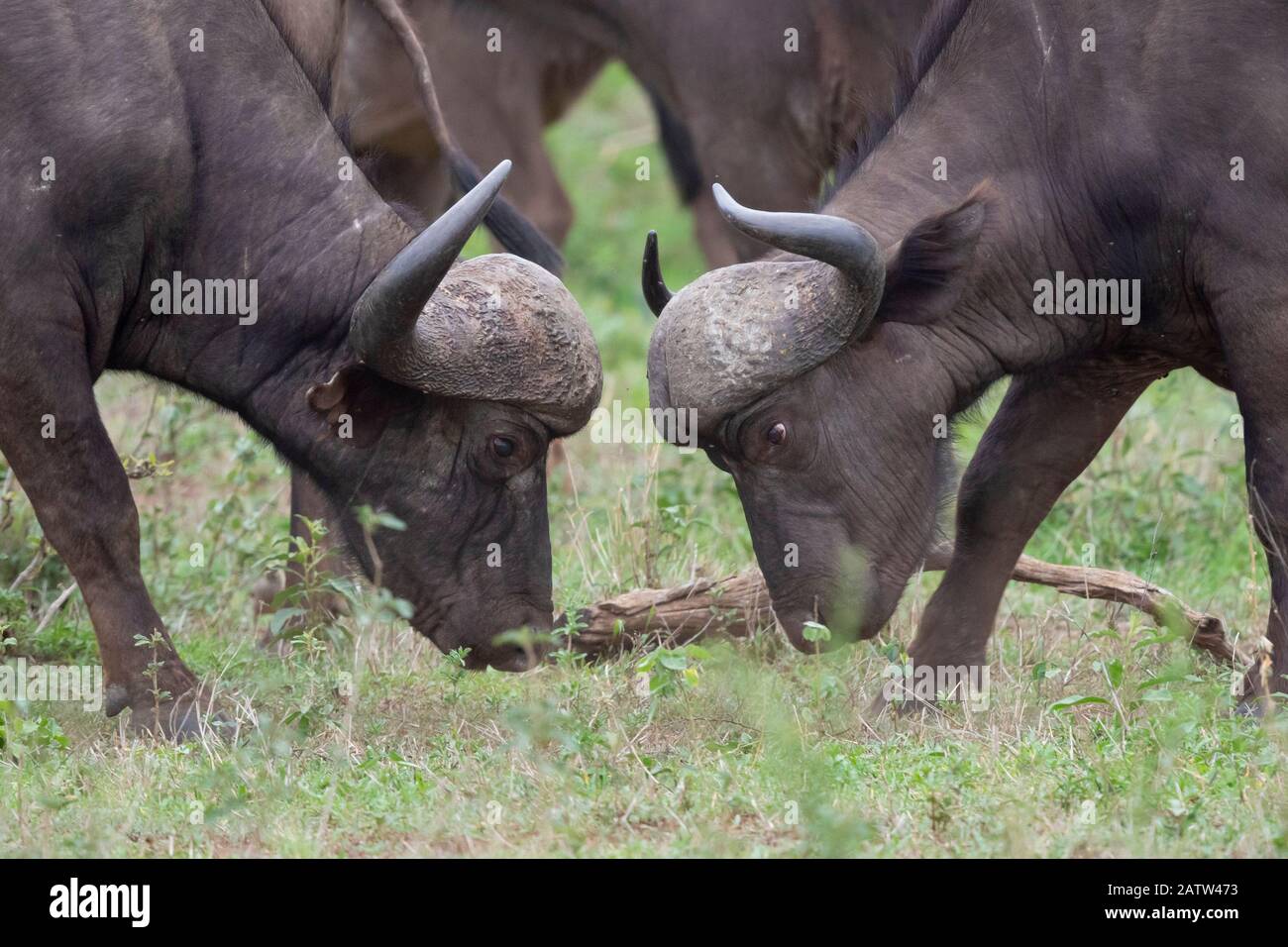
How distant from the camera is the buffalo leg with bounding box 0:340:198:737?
615 centimetres

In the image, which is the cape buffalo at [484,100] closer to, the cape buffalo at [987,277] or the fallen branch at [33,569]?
the fallen branch at [33,569]

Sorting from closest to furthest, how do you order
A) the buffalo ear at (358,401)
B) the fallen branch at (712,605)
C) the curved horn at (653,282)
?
the buffalo ear at (358,401) < the curved horn at (653,282) < the fallen branch at (712,605)

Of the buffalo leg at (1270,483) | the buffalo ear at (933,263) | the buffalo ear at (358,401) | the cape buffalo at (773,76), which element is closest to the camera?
the buffalo leg at (1270,483)

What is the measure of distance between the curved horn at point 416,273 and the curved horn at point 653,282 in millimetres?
811

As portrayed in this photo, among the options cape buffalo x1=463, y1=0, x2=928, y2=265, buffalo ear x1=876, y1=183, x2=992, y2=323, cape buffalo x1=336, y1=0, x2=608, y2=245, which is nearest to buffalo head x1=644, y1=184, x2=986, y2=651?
buffalo ear x1=876, y1=183, x2=992, y2=323

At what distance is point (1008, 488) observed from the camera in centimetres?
696

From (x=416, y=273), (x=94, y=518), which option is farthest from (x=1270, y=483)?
(x=94, y=518)

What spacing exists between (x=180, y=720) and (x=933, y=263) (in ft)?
9.77

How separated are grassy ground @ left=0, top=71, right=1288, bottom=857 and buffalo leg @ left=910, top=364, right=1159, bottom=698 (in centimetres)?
19

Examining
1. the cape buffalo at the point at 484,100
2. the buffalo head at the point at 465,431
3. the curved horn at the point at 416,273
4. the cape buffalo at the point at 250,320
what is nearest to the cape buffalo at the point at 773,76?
the cape buffalo at the point at 484,100

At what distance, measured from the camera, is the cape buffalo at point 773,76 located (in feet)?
29.0

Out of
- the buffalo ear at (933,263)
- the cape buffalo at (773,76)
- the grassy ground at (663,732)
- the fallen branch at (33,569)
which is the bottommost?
the grassy ground at (663,732)
